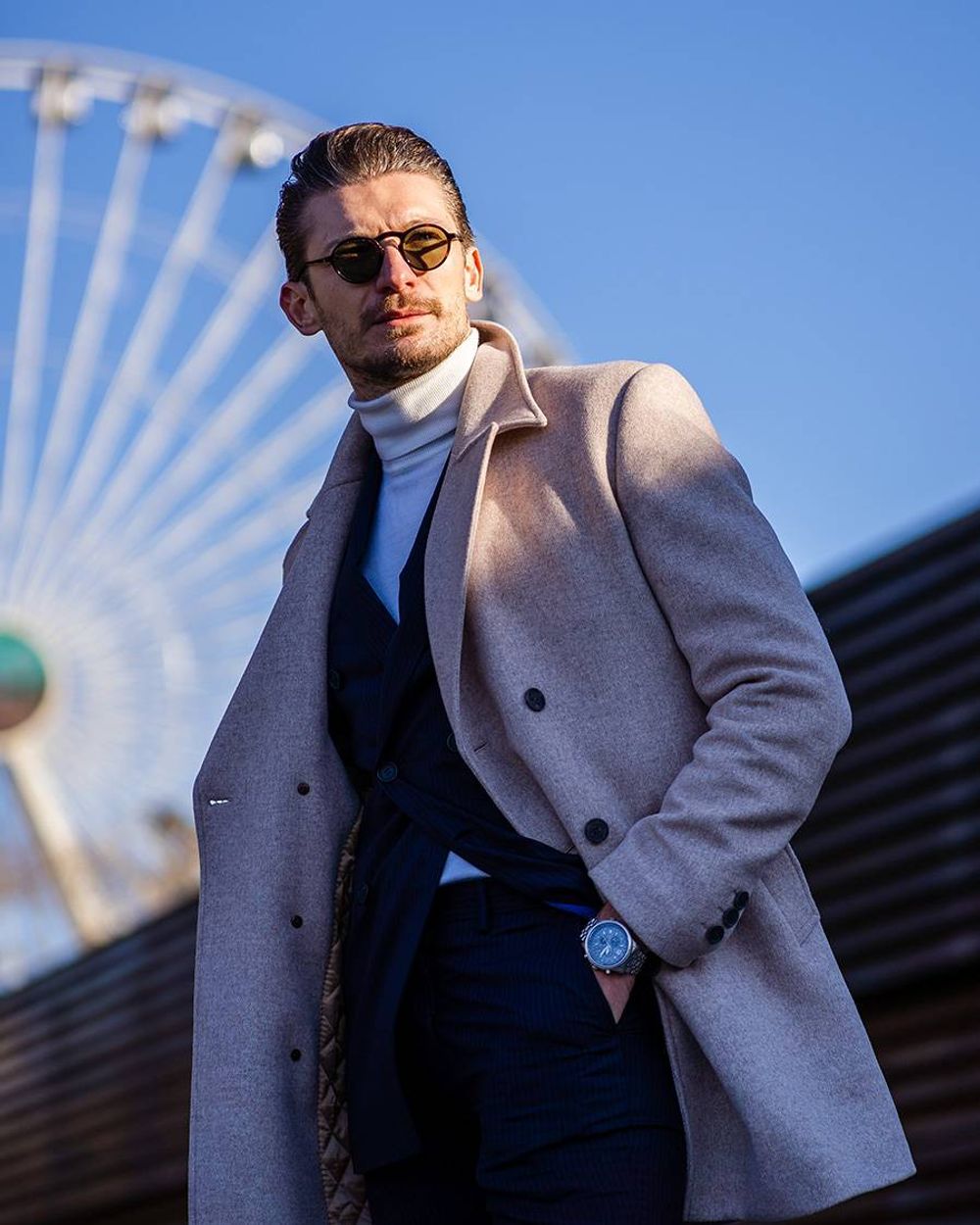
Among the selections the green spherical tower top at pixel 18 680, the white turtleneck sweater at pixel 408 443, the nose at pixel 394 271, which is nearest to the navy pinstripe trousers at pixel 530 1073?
the white turtleneck sweater at pixel 408 443

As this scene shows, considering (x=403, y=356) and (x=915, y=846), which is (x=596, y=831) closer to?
(x=403, y=356)

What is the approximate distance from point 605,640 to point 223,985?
614 millimetres

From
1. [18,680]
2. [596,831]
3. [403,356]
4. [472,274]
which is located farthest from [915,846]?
[18,680]

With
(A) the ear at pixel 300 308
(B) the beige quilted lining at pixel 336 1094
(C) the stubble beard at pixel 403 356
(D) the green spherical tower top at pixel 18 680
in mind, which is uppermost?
(A) the ear at pixel 300 308

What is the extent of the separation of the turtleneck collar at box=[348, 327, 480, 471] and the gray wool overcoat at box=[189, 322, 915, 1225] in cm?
4

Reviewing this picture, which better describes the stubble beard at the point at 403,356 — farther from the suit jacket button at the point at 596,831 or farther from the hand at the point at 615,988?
the hand at the point at 615,988

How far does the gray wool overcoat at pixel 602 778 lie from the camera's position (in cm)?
181

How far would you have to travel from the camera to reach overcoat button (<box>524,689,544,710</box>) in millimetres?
1949

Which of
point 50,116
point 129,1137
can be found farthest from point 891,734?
point 50,116

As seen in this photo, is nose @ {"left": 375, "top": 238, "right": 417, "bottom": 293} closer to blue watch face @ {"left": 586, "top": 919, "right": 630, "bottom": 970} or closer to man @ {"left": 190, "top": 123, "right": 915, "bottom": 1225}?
man @ {"left": 190, "top": 123, "right": 915, "bottom": 1225}

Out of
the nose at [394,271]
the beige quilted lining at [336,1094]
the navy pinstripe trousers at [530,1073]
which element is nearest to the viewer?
the navy pinstripe trousers at [530,1073]

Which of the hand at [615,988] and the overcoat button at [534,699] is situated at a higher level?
the overcoat button at [534,699]

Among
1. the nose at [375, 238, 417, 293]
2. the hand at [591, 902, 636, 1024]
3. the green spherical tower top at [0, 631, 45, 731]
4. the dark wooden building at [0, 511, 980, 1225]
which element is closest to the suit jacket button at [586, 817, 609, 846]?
the hand at [591, 902, 636, 1024]

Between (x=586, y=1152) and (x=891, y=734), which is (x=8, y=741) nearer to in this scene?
(x=891, y=734)
